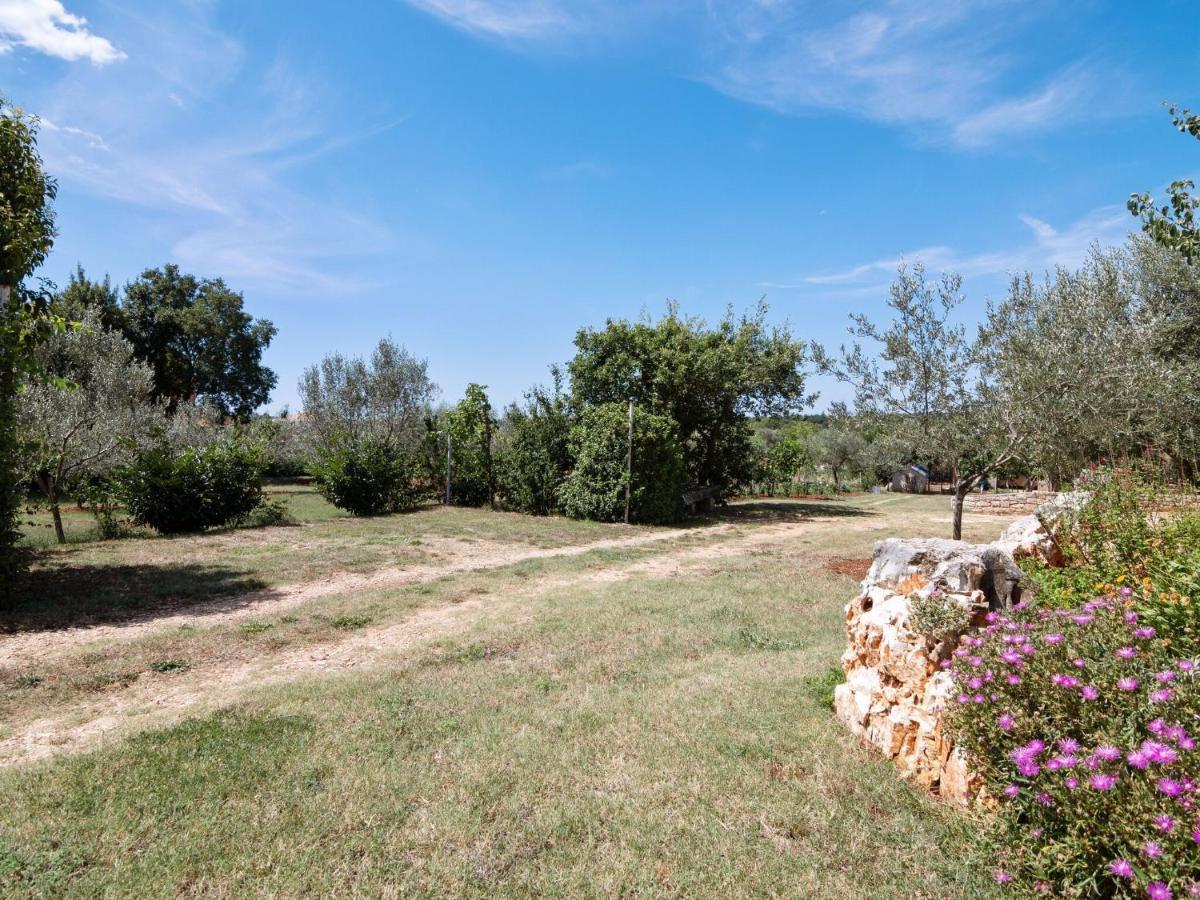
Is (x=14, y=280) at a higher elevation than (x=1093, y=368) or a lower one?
higher

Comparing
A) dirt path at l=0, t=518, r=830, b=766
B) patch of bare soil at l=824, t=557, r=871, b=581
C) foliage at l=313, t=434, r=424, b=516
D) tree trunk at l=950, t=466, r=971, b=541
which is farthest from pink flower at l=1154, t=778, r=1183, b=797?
foliage at l=313, t=434, r=424, b=516

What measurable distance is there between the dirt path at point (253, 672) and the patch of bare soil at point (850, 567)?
2544 mm

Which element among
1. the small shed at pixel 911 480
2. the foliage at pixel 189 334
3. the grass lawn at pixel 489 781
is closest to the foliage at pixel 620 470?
the grass lawn at pixel 489 781

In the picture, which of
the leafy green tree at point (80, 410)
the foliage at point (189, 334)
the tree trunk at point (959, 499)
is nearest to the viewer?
the tree trunk at point (959, 499)

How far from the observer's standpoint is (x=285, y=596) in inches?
290

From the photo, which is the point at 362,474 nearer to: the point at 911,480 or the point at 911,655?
the point at 911,655

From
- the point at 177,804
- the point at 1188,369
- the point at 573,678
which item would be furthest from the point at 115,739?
the point at 1188,369

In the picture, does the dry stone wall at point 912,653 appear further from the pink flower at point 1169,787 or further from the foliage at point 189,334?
the foliage at point 189,334

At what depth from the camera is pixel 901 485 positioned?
3716 cm

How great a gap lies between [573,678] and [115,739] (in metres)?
2.93

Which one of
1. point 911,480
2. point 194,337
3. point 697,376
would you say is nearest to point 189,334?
point 194,337

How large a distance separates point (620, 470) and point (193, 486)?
31.2 ft

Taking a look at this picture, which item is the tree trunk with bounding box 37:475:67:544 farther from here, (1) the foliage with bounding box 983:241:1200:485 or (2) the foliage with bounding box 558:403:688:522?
(1) the foliage with bounding box 983:241:1200:485

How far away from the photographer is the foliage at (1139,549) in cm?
277
